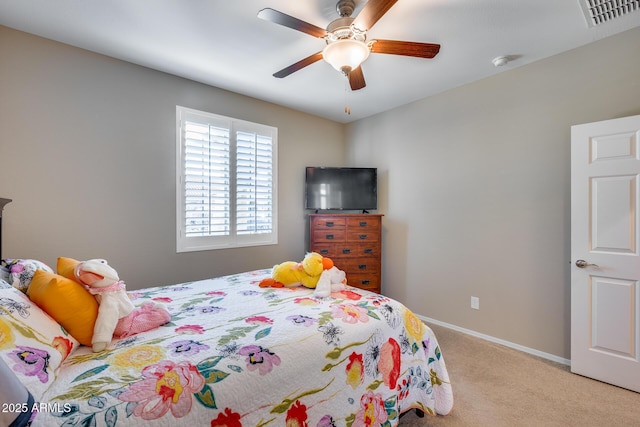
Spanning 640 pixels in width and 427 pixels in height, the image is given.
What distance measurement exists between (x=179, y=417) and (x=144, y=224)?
7.45 ft

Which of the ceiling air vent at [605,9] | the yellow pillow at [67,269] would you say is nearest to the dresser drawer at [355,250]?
the yellow pillow at [67,269]

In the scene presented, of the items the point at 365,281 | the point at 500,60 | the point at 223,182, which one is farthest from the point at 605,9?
the point at 223,182

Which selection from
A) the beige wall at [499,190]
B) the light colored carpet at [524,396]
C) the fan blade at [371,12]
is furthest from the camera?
the beige wall at [499,190]

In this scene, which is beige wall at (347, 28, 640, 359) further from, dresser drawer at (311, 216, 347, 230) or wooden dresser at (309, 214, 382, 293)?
dresser drawer at (311, 216, 347, 230)

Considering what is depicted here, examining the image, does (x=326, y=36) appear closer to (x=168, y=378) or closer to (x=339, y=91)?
(x=339, y=91)

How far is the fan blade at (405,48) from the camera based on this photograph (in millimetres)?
1819

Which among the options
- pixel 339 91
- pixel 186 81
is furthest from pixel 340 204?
pixel 186 81

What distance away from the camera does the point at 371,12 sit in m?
1.56

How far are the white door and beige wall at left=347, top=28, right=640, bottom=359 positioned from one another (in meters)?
0.21

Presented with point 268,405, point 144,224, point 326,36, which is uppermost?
point 326,36

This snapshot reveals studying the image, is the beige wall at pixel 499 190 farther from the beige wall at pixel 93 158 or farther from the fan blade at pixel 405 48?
the beige wall at pixel 93 158

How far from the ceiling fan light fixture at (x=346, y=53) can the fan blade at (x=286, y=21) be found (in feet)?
0.36

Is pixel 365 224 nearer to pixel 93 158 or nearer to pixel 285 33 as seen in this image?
pixel 285 33

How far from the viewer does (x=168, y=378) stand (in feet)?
3.42
